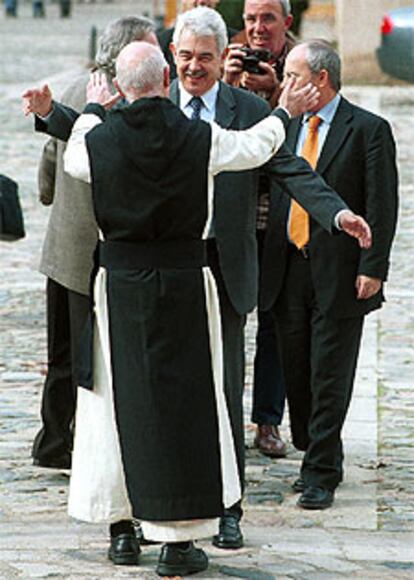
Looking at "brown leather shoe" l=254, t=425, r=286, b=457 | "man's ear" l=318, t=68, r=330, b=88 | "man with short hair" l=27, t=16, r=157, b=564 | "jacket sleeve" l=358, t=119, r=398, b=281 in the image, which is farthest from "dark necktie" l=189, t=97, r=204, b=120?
"brown leather shoe" l=254, t=425, r=286, b=457

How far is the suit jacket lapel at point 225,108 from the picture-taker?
683 centimetres

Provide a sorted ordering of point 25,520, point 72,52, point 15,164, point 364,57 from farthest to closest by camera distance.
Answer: point 72,52
point 364,57
point 15,164
point 25,520

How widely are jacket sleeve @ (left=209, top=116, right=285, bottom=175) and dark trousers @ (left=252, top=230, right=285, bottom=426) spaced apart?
6.19 feet

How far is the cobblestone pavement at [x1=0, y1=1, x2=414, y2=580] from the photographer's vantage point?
6402 millimetres

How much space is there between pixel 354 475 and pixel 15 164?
37.8ft

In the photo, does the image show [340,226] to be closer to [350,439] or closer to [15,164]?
[350,439]

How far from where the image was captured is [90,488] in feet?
20.6

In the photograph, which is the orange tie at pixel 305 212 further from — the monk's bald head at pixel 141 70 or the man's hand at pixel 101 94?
the monk's bald head at pixel 141 70

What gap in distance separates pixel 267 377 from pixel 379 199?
4.35ft

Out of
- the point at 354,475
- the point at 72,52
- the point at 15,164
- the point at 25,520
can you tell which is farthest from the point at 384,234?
the point at 72,52

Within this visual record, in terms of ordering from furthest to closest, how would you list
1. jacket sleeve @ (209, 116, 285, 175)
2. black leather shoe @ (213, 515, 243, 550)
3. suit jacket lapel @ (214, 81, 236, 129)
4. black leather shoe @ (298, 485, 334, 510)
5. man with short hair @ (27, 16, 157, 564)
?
black leather shoe @ (298, 485, 334, 510) < man with short hair @ (27, 16, 157, 564) < suit jacket lapel @ (214, 81, 236, 129) < black leather shoe @ (213, 515, 243, 550) < jacket sleeve @ (209, 116, 285, 175)

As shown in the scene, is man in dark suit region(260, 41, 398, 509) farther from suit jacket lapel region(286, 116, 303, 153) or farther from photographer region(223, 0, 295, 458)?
photographer region(223, 0, 295, 458)

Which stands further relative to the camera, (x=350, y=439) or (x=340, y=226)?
(x=350, y=439)

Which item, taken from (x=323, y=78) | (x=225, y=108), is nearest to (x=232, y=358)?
(x=225, y=108)
